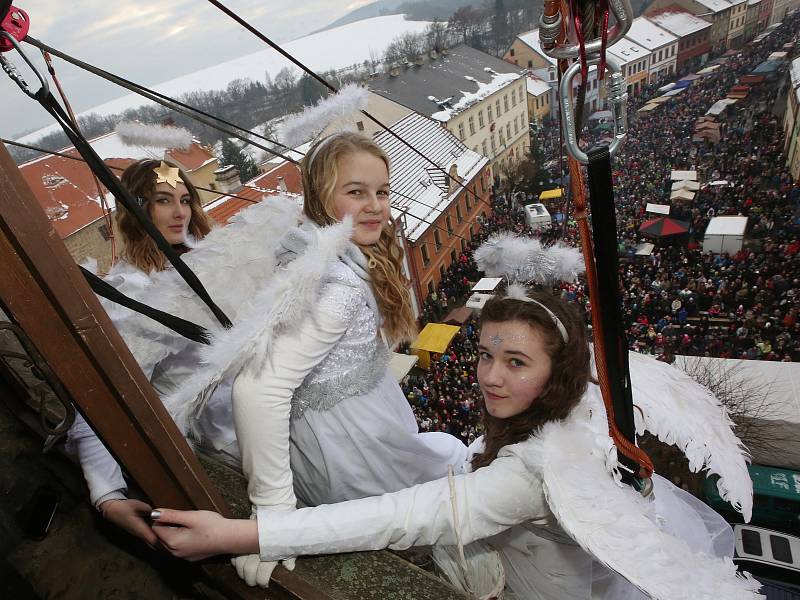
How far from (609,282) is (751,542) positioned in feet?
20.1

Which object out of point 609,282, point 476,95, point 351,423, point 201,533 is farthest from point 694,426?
point 476,95

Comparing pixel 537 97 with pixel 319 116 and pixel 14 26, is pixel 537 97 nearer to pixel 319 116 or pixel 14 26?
pixel 319 116

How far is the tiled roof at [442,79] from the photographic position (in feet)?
64.1

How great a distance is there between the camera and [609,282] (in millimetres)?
709

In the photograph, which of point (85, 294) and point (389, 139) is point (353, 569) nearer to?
point (85, 294)

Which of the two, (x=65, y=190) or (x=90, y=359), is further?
(x=65, y=190)

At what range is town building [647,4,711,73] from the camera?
84.7 ft

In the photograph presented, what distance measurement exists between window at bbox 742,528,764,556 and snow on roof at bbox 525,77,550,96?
985 inches

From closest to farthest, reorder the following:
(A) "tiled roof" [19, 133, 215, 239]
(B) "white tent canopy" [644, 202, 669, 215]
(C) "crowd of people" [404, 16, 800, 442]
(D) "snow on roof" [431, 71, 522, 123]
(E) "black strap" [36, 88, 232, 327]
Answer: (E) "black strap" [36, 88, 232, 327] < (A) "tiled roof" [19, 133, 215, 239] < (C) "crowd of people" [404, 16, 800, 442] < (B) "white tent canopy" [644, 202, 669, 215] < (D) "snow on roof" [431, 71, 522, 123]

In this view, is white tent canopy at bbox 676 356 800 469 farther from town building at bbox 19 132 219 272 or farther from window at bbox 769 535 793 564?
town building at bbox 19 132 219 272

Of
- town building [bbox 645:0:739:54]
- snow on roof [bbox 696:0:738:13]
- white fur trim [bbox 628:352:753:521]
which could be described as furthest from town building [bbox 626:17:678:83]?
white fur trim [bbox 628:352:753:521]

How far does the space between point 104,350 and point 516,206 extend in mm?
21916

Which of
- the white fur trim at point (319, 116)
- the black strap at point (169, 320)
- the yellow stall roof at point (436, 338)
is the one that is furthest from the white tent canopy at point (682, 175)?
the black strap at point (169, 320)

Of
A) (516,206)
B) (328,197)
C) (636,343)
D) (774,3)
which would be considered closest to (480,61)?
(516,206)
